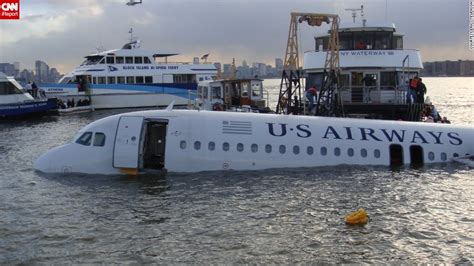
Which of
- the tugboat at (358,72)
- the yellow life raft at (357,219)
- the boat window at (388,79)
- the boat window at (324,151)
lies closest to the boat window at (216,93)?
the tugboat at (358,72)

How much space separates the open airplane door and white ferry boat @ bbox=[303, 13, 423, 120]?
801 inches

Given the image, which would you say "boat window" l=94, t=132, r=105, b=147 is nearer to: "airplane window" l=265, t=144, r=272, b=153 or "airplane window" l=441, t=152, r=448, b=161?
"airplane window" l=265, t=144, r=272, b=153

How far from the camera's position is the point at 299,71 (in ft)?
129

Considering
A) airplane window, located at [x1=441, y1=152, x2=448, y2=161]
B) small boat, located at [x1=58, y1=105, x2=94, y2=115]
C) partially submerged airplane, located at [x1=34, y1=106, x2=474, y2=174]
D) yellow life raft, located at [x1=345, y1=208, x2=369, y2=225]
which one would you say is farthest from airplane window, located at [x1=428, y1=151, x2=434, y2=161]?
small boat, located at [x1=58, y1=105, x2=94, y2=115]

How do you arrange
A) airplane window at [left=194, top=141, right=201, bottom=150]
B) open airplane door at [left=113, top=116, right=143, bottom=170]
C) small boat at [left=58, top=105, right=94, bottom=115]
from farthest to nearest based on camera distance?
small boat at [left=58, top=105, right=94, bottom=115] → airplane window at [left=194, top=141, right=201, bottom=150] → open airplane door at [left=113, top=116, right=143, bottom=170]

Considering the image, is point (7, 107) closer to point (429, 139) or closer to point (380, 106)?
point (380, 106)

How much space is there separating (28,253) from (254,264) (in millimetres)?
6603

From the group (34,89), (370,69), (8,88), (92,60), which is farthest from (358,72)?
(92,60)

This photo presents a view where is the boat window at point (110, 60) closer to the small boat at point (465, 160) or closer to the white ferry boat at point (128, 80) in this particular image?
the white ferry boat at point (128, 80)

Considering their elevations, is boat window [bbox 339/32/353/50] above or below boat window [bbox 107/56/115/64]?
below

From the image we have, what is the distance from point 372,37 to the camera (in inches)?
1747

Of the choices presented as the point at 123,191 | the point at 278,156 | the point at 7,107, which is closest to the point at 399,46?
the point at 278,156

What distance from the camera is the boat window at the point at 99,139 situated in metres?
23.4

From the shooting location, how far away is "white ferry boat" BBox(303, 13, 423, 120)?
134ft
